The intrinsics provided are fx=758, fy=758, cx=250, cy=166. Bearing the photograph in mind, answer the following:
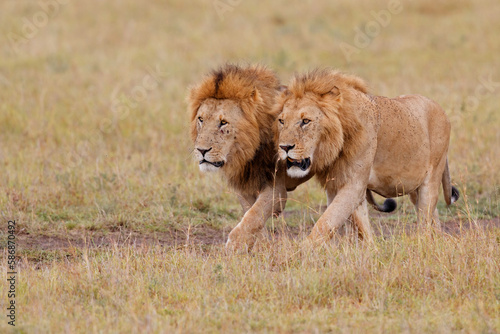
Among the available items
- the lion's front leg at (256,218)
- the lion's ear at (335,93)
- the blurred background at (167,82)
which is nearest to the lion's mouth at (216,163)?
the lion's front leg at (256,218)

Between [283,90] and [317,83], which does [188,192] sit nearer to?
[283,90]

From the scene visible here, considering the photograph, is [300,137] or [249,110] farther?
[249,110]

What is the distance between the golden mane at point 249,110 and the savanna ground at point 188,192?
1.58 feet

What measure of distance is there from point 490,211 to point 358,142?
8.85 ft

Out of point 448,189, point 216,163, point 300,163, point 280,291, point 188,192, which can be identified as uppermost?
point 300,163

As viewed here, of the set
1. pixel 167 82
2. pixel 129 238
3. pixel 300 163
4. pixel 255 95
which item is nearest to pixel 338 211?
pixel 300 163

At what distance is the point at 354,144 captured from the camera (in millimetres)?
5359

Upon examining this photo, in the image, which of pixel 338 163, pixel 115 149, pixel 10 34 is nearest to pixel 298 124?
pixel 338 163

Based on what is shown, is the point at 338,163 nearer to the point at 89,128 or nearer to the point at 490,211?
the point at 490,211

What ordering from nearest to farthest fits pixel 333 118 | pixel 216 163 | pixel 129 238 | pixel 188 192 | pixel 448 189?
1. pixel 333 118
2. pixel 216 163
3. pixel 129 238
4. pixel 448 189
5. pixel 188 192

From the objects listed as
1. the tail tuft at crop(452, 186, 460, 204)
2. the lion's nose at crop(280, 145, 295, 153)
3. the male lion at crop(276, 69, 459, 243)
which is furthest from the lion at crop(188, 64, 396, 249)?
the tail tuft at crop(452, 186, 460, 204)

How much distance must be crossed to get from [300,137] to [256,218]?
2.43 ft

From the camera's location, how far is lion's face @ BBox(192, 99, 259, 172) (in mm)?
5375

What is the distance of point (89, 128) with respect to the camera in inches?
399
